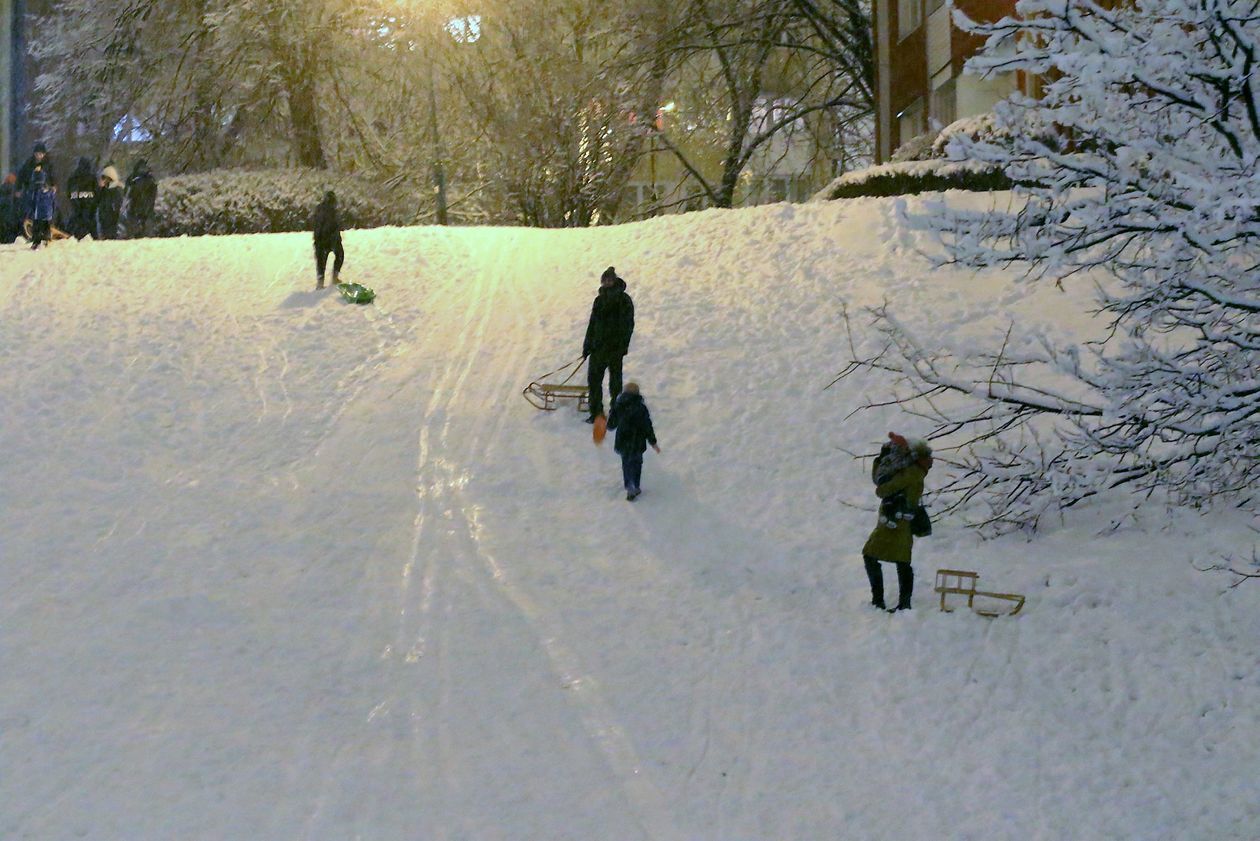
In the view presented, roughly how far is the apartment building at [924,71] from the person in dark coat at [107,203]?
46.5ft

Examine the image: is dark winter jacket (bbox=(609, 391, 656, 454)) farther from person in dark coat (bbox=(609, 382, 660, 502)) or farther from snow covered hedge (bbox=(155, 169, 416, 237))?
snow covered hedge (bbox=(155, 169, 416, 237))

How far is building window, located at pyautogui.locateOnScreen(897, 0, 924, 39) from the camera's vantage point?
26.8 meters

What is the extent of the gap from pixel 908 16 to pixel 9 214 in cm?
1656

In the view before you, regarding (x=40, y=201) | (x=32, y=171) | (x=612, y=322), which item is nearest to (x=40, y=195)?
(x=40, y=201)

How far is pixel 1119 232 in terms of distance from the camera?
930 cm

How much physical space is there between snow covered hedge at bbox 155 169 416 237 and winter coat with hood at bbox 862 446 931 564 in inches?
708

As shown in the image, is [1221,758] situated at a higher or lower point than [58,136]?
lower

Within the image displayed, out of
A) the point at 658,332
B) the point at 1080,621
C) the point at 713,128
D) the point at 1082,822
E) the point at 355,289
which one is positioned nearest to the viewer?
the point at 1082,822

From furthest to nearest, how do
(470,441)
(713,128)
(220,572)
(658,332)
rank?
1. (713,128)
2. (658,332)
3. (470,441)
4. (220,572)

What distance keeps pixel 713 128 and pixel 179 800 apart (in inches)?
1086

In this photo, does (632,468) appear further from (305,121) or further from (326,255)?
(305,121)

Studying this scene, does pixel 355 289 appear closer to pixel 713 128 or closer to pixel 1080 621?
pixel 1080 621

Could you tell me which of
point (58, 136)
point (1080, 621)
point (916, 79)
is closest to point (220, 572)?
point (1080, 621)

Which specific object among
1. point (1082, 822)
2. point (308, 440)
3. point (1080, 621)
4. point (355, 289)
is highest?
point (355, 289)
